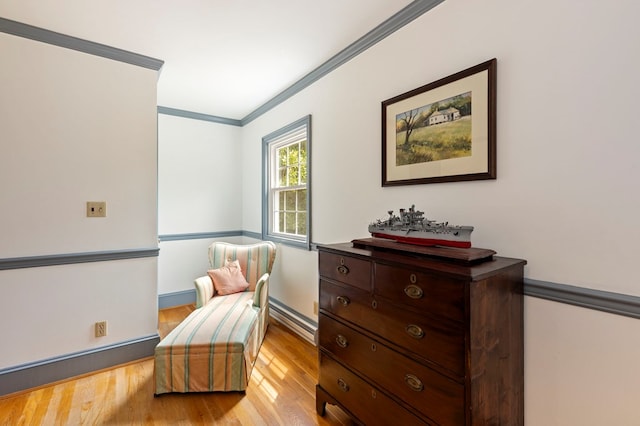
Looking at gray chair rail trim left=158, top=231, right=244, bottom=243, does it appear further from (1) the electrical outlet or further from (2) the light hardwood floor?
(2) the light hardwood floor

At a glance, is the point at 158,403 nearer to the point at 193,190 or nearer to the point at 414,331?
the point at 414,331

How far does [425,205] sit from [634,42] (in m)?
1.07

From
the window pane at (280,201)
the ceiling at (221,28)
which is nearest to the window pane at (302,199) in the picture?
the window pane at (280,201)

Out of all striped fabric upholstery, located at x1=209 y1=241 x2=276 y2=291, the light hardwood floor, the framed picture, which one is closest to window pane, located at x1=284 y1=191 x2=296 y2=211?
striped fabric upholstery, located at x1=209 y1=241 x2=276 y2=291

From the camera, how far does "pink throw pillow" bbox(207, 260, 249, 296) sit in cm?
310

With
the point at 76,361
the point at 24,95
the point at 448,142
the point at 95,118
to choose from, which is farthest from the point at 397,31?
the point at 76,361

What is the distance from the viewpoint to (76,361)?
238 centimetres

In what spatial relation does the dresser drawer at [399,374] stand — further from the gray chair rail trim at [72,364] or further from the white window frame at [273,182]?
the gray chair rail trim at [72,364]

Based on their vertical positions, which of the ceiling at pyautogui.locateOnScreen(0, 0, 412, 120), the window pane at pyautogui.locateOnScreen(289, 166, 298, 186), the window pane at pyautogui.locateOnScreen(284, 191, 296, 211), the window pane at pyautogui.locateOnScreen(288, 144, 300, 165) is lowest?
the window pane at pyautogui.locateOnScreen(284, 191, 296, 211)

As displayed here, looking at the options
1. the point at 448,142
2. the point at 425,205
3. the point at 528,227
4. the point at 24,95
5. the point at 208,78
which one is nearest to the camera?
the point at 528,227

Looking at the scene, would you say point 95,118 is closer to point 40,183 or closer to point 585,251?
point 40,183

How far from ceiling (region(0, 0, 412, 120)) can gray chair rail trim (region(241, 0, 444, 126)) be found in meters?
0.04

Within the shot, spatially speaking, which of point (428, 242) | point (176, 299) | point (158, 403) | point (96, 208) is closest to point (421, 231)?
point (428, 242)

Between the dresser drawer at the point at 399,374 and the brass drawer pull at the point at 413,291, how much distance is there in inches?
11.4
